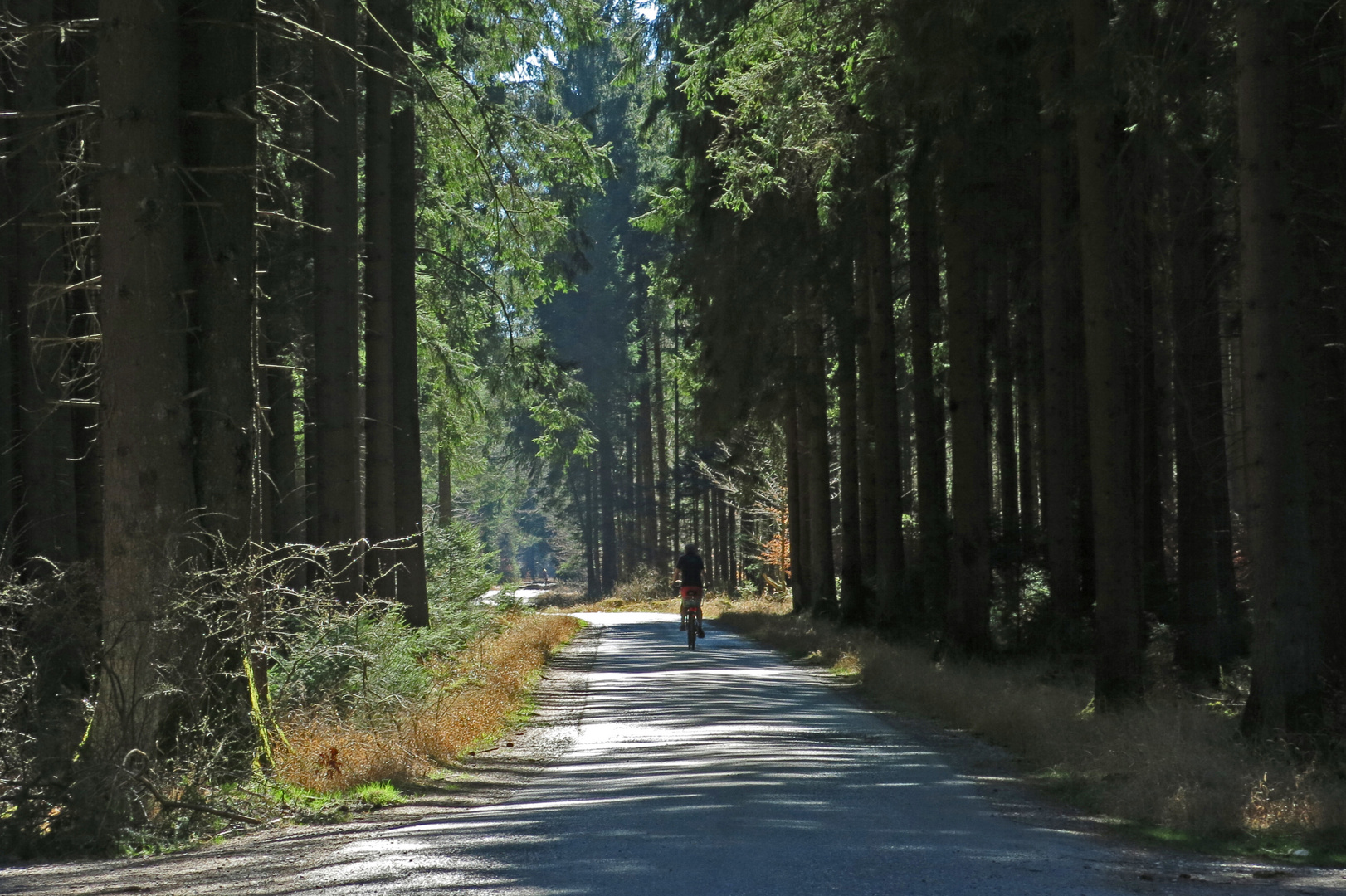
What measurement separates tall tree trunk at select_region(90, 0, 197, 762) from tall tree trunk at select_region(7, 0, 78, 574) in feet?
12.8

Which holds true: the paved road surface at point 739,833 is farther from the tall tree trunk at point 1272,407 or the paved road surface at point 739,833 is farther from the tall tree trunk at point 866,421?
the tall tree trunk at point 866,421

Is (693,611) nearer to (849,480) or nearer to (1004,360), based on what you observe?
(849,480)

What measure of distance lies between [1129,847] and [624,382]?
211 feet

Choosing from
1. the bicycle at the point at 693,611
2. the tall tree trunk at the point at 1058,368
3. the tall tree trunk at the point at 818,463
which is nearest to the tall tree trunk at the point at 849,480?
the tall tree trunk at the point at 818,463

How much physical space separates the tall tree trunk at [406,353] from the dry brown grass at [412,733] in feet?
5.74

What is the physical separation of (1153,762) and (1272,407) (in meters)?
3.03

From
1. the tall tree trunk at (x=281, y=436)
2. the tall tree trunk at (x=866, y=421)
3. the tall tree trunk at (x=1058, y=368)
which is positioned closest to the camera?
the tall tree trunk at (x=1058, y=368)

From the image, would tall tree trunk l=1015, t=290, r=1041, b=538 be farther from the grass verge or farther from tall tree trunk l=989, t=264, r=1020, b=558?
the grass verge

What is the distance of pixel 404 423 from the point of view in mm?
19844

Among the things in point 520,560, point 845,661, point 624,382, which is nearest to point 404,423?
point 845,661

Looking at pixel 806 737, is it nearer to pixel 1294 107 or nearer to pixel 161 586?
pixel 161 586

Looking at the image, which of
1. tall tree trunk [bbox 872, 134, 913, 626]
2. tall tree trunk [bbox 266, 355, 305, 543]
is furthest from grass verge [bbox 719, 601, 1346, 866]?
tall tree trunk [bbox 266, 355, 305, 543]

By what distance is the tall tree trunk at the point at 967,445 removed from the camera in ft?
58.8

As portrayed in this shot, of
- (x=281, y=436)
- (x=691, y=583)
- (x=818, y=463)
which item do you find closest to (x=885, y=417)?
(x=691, y=583)
